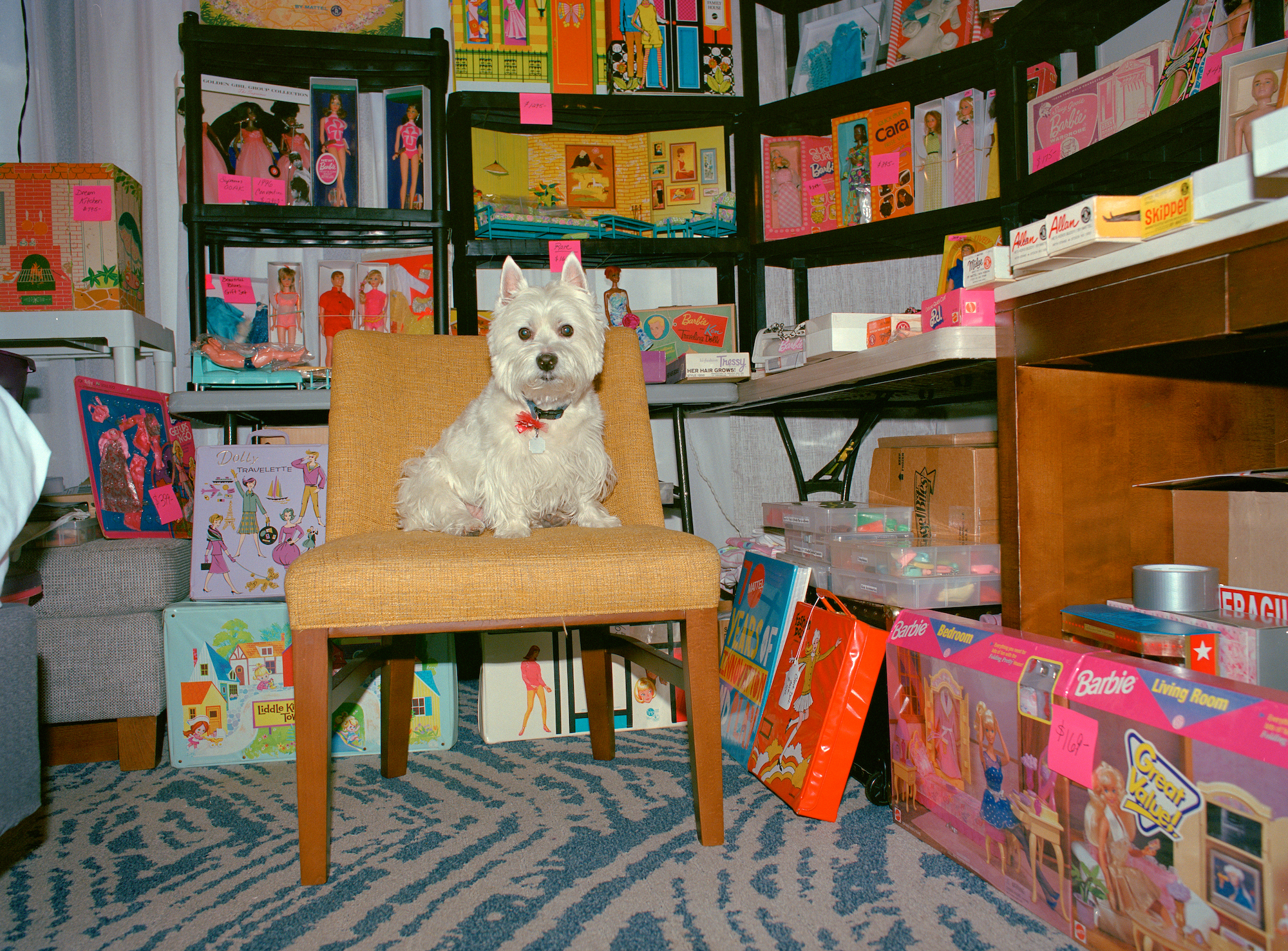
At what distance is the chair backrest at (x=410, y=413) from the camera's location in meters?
1.54

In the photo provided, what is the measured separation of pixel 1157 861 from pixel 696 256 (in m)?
2.07

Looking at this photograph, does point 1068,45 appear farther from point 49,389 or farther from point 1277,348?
point 49,389

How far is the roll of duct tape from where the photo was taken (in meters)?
1.15

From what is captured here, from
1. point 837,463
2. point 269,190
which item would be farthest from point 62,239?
point 837,463

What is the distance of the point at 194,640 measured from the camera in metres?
1.85

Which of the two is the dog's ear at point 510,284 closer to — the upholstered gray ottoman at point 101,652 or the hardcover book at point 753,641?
the hardcover book at point 753,641

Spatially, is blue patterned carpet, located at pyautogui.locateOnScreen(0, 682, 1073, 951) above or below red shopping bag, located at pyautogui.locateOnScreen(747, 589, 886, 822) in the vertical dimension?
below

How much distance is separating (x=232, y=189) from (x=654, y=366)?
4.92 ft

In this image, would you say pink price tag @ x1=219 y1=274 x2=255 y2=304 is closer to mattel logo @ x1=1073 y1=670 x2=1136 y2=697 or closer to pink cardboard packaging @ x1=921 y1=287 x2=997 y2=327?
pink cardboard packaging @ x1=921 y1=287 x2=997 y2=327

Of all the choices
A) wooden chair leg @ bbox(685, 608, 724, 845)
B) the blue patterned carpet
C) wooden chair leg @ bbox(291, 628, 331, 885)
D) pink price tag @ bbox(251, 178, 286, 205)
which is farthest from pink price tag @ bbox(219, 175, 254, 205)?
wooden chair leg @ bbox(685, 608, 724, 845)

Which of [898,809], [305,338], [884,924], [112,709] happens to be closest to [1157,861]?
[884,924]

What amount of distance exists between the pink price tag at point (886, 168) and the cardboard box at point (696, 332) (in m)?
0.61

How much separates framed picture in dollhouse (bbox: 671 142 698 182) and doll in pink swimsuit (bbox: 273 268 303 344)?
139 cm

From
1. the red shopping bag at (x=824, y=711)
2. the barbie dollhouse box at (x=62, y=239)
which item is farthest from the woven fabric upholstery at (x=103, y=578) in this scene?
the red shopping bag at (x=824, y=711)
